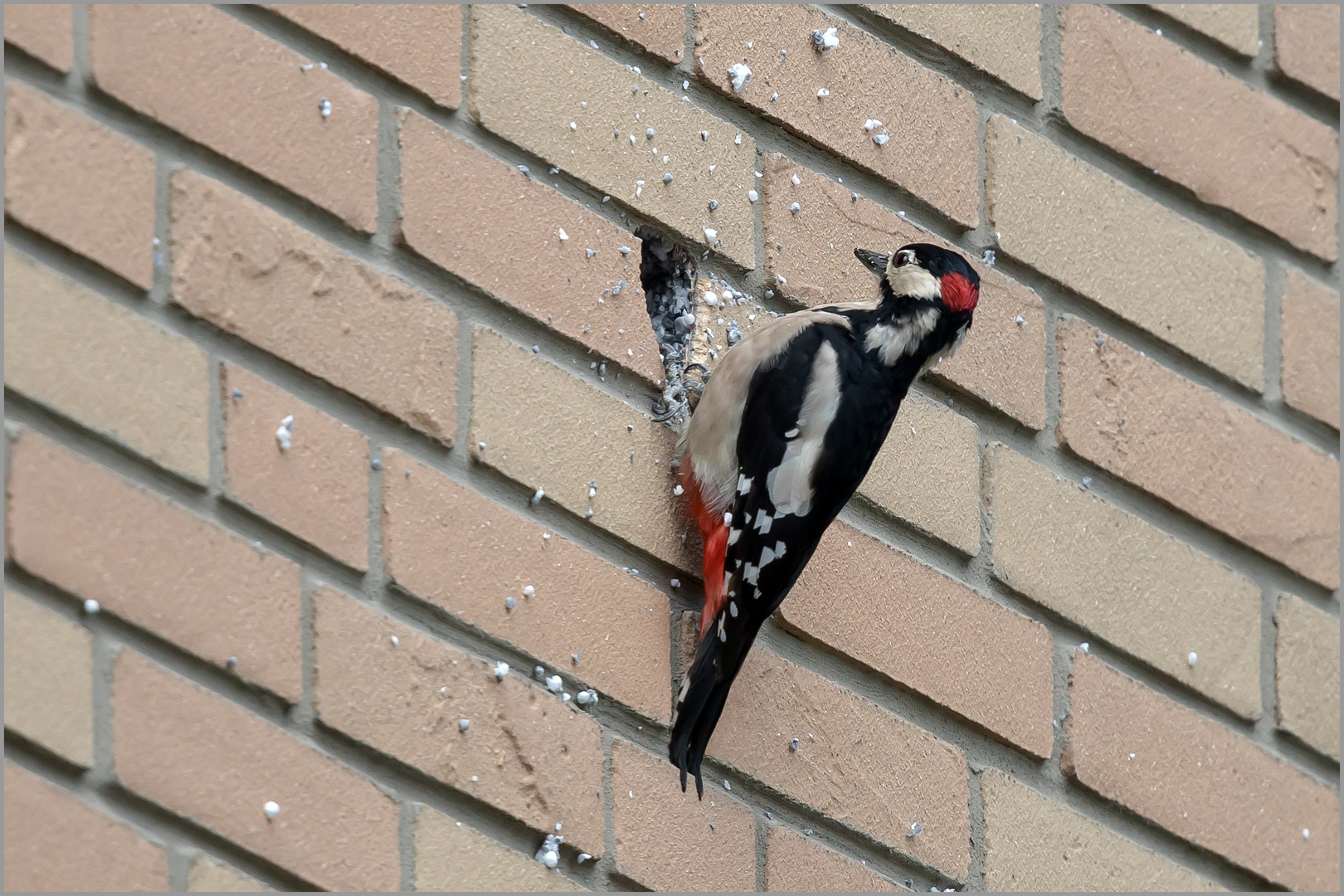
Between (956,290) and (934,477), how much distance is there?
21 centimetres

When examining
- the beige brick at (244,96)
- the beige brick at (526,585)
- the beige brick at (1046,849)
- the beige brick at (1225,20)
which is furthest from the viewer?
the beige brick at (1225,20)

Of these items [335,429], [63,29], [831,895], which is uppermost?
[63,29]

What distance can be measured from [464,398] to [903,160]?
0.69 m

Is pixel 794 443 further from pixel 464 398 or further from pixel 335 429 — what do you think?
pixel 335 429

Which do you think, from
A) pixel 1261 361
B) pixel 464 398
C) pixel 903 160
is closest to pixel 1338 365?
pixel 1261 361

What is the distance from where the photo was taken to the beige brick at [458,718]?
5.84ft

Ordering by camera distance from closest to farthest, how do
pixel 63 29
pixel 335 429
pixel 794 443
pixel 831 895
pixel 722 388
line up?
pixel 63 29 < pixel 335 429 < pixel 831 895 < pixel 722 388 < pixel 794 443

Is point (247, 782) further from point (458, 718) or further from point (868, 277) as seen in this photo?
point (868, 277)

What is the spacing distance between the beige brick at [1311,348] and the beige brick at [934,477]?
533mm

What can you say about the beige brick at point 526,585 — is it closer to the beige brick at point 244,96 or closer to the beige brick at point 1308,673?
the beige brick at point 244,96

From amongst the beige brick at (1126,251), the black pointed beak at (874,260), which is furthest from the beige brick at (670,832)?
the beige brick at (1126,251)

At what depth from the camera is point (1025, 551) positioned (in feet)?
7.70

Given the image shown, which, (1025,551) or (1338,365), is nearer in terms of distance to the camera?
(1025,551)

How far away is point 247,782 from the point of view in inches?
65.9
